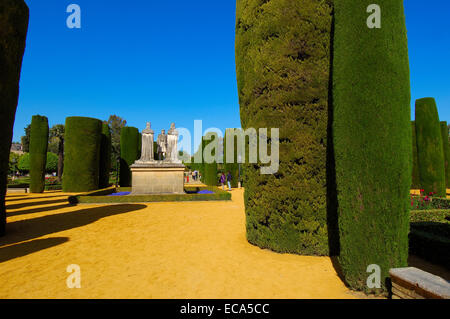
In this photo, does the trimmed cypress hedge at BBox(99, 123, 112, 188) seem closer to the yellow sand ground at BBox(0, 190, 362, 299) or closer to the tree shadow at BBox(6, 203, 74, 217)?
the tree shadow at BBox(6, 203, 74, 217)

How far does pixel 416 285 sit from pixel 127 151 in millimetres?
24775

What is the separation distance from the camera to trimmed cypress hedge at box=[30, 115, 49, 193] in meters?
18.6

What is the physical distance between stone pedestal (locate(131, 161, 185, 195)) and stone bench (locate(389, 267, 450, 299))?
1446 centimetres

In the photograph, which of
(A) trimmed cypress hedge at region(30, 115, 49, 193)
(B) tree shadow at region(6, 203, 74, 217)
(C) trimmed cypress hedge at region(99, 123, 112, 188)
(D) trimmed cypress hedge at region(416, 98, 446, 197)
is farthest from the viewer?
(C) trimmed cypress hedge at region(99, 123, 112, 188)

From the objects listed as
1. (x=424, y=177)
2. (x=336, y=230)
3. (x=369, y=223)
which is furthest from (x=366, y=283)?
(x=424, y=177)

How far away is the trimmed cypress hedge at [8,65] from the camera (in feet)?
23.5

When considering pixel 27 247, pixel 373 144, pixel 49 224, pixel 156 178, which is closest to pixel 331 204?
pixel 373 144

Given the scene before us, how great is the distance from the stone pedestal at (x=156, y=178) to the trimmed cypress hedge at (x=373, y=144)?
13.6 meters

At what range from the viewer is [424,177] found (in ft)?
53.4

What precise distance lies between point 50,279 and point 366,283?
5883mm

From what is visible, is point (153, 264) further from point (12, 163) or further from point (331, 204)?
point (12, 163)

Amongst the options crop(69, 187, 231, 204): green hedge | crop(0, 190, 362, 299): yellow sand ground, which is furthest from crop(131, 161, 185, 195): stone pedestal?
crop(0, 190, 362, 299): yellow sand ground

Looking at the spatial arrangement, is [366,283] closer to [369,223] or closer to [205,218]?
[369,223]

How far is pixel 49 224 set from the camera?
8.84 m
